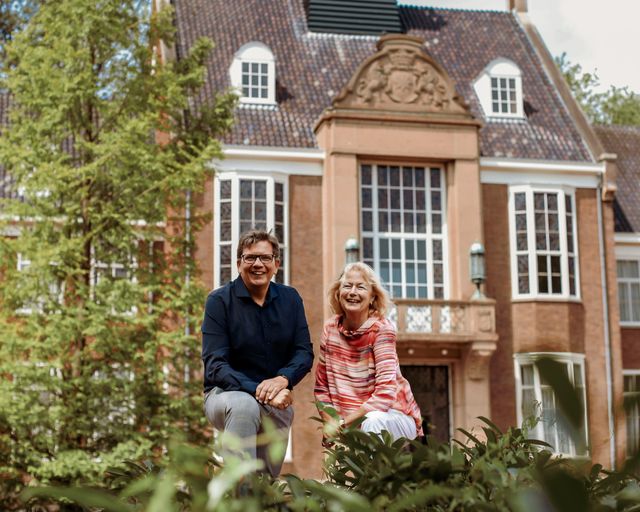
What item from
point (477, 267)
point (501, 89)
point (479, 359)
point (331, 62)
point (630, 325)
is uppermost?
point (331, 62)

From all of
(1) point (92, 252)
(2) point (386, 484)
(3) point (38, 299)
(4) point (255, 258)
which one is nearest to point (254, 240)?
(4) point (255, 258)

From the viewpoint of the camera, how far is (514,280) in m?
22.8

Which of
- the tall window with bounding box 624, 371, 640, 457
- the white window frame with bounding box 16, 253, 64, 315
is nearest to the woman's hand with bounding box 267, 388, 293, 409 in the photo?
the tall window with bounding box 624, 371, 640, 457

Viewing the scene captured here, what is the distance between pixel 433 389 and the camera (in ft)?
73.2

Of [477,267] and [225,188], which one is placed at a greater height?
[225,188]

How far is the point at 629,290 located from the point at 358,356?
22.1 metres

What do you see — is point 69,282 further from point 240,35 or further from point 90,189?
point 240,35

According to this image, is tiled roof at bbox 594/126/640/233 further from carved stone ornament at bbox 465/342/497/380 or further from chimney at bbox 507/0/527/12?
carved stone ornament at bbox 465/342/497/380

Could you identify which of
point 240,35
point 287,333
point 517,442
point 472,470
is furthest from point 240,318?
point 240,35

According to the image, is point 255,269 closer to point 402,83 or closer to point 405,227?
point 405,227

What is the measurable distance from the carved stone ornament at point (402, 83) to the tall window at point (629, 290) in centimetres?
643

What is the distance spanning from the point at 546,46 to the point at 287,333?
23.6 m

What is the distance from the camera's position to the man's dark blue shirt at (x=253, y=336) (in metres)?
4.04

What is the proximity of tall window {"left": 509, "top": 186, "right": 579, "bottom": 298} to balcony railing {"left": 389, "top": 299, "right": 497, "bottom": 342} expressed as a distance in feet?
5.32
